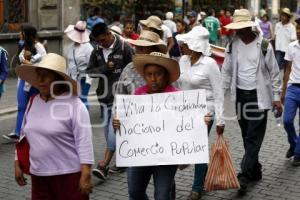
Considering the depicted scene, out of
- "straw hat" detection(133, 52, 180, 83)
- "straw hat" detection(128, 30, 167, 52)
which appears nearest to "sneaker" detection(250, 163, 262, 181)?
"straw hat" detection(128, 30, 167, 52)

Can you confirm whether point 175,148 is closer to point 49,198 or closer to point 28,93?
point 49,198

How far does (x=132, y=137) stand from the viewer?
4.31m

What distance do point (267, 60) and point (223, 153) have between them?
1.18 meters

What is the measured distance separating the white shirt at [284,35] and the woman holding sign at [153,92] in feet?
31.5

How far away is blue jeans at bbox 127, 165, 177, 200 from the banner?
0.27 feet

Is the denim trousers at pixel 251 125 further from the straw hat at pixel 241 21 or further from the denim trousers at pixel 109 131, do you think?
the denim trousers at pixel 109 131

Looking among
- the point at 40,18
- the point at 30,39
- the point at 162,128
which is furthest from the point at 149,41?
the point at 40,18

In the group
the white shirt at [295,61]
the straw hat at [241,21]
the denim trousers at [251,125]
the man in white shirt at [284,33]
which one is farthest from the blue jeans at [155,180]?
the man in white shirt at [284,33]

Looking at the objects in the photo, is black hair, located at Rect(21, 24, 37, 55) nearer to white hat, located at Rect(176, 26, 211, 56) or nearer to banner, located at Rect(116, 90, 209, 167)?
white hat, located at Rect(176, 26, 211, 56)

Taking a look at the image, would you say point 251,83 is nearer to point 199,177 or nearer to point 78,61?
point 199,177

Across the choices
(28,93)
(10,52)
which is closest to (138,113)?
(28,93)

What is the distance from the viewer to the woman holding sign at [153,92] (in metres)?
4.18

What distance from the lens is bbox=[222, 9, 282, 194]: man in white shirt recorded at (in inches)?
223

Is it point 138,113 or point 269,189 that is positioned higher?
point 138,113
